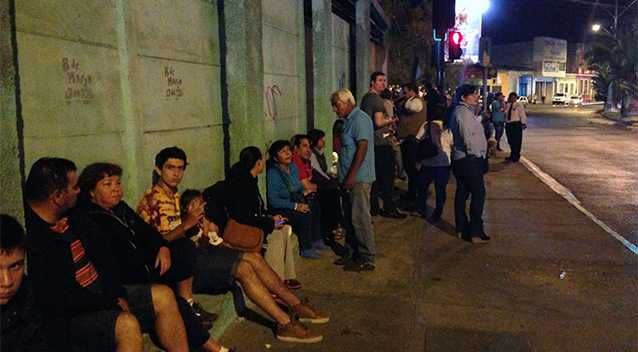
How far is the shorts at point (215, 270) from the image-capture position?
404 centimetres

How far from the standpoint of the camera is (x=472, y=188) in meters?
6.55

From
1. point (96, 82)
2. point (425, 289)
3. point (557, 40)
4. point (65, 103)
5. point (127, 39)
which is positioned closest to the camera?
point (65, 103)

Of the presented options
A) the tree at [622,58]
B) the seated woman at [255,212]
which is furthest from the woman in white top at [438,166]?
the tree at [622,58]

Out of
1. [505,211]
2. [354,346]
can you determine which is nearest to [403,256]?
[354,346]

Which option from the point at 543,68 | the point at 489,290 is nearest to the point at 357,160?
the point at 489,290

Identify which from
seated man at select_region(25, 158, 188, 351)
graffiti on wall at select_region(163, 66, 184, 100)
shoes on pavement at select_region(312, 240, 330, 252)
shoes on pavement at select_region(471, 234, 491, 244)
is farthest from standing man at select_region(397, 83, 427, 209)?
seated man at select_region(25, 158, 188, 351)

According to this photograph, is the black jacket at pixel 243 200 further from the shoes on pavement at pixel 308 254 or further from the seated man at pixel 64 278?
the seated man at pixel 64 278

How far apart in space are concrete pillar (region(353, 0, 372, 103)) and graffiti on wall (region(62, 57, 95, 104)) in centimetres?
894

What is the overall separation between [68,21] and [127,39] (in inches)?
25.2

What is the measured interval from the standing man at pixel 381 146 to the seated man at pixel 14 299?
5574 millimetres

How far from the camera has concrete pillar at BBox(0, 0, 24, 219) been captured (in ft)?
9.17

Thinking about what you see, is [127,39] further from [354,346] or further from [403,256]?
[403,256]

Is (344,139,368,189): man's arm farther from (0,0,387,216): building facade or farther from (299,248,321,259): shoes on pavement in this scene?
(0,0,387,216): building facade

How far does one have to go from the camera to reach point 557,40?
73625 millimetres
